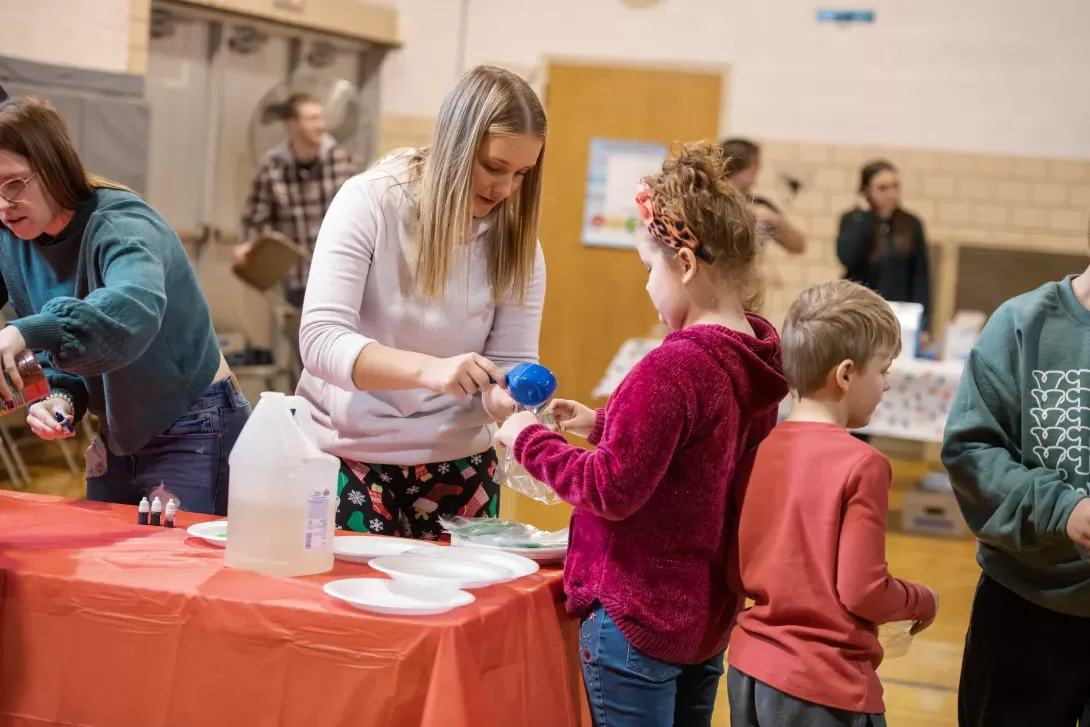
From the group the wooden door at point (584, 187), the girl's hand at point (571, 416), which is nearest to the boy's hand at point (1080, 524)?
the girl's hand at point (571, 416)

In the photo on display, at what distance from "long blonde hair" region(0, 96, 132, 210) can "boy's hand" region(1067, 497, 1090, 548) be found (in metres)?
1.67

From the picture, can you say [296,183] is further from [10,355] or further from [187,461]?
[10,355]

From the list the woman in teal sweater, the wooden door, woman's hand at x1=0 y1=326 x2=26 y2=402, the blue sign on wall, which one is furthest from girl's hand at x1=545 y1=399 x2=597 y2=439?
the blue sign on wall

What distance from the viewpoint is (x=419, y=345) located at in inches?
81.1

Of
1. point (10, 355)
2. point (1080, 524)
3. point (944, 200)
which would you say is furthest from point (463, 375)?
point (944, 200)

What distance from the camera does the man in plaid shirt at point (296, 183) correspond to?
6.47m

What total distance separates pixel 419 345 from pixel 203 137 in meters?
5.30

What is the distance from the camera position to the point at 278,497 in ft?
5.47

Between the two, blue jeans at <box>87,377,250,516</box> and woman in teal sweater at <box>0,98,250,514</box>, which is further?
blue jeans at <box>87,377,250,516</box>

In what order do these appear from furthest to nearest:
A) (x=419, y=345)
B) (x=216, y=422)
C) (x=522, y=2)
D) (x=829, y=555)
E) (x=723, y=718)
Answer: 1. (x=522, y=2)
2. (x=723, y=718)
3. (x=216, y=422)
4. (x=419, y=345)
5. (x=829, y=555)

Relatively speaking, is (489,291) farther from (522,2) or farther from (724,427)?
(522,2)

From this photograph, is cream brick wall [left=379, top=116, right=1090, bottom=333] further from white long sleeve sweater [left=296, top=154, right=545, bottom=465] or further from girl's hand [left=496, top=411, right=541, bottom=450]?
girl's hand [left=496, top=411, right=541, bottom=450]

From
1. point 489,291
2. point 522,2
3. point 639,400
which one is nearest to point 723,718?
point 489,291

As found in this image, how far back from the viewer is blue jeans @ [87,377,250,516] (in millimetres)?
2188
